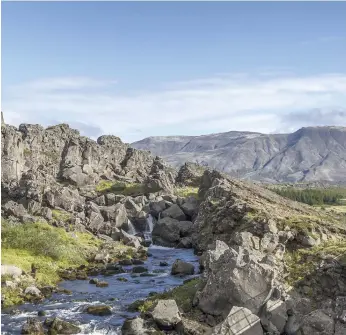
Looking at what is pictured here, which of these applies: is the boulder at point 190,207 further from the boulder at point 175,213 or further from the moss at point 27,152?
the moss at point 27,152

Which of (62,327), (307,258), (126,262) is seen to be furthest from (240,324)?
(126,262)

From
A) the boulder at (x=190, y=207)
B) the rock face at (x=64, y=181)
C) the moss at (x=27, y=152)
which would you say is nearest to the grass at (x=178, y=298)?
the rock face at (x=64, y=181)

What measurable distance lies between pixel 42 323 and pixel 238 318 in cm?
2242

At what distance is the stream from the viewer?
51.0 metres

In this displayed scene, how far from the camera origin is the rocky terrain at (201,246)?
47906mm

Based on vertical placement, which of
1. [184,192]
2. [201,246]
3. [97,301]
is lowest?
[97,301]

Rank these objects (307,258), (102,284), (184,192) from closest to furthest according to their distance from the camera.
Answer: (307,258) < (102,284) < (184,192)

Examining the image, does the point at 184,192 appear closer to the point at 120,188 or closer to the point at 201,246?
the point at 120,188

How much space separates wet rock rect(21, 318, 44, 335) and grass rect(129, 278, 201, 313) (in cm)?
1238

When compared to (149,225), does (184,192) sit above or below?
above

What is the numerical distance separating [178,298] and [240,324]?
13265 millimetres

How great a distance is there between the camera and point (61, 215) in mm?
111562

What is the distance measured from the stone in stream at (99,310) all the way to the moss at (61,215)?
2123 inches

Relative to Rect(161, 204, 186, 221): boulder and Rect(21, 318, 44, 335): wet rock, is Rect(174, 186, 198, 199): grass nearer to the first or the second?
Rect(161, 204, 186, 221): boulder
